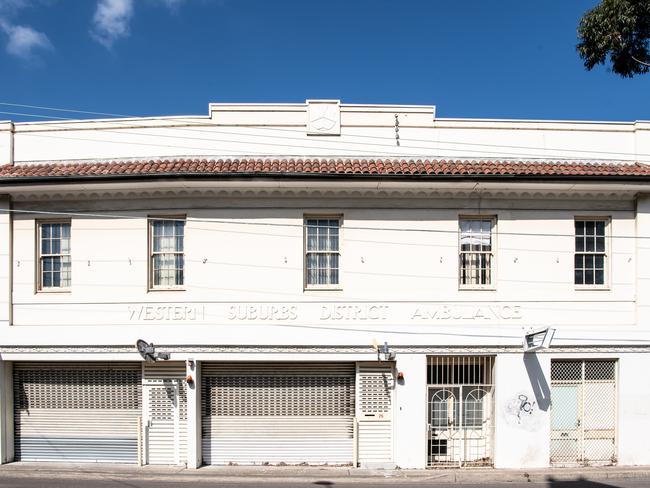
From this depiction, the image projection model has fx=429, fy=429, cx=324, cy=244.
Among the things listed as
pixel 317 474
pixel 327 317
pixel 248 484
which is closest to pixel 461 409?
pixel 317 474

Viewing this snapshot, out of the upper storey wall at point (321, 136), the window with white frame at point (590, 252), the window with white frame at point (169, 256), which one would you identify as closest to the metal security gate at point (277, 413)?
the window with white frame at point (169, 256)

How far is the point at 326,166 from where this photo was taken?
9664 millimetres

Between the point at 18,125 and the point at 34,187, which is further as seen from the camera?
the point at 18,125

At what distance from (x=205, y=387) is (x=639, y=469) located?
9879mm

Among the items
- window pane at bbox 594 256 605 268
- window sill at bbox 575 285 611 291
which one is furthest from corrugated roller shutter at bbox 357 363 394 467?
window pane at bbox 594 256 605 268

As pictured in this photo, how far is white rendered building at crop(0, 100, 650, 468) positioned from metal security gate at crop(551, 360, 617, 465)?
5 cm

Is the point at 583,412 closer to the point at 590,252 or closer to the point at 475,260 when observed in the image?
the point at 590,252

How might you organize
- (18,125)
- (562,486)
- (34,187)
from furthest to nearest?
(18,125)
(34,187)
(562,486)

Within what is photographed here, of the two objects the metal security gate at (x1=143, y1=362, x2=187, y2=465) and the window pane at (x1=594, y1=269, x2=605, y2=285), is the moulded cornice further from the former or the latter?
the metal security gate at (x1=143, y1=362, x2=187, y2=465)

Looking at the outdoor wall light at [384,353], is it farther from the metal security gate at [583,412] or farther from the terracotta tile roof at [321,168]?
the metal security gate at [583,412]

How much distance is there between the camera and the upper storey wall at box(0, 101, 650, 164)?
10.3 m

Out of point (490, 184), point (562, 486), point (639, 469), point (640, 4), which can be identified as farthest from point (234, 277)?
point (640, 4)

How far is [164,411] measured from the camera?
981cm

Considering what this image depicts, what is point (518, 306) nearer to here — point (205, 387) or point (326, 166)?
point (326, 166)
